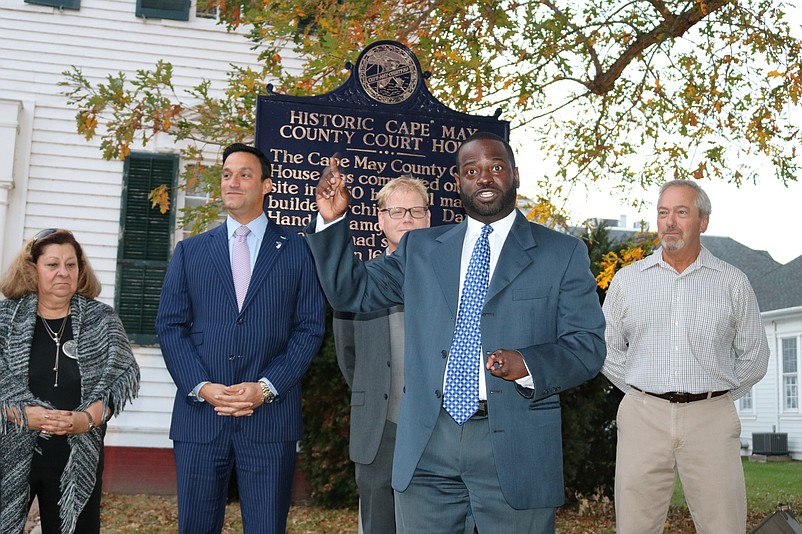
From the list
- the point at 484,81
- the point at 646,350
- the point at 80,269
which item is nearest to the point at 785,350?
the point at 484,81

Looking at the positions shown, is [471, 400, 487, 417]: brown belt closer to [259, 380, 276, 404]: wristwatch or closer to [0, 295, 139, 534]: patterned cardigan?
[259, 380, 276, 404]: wristwatch

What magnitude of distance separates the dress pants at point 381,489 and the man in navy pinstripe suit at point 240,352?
40 cm

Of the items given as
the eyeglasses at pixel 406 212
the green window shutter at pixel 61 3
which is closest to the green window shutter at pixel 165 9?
the green window shutter at pixel 61 3

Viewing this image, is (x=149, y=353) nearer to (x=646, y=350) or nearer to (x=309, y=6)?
(x=309, y=6)

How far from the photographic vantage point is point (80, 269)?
16.4 feet

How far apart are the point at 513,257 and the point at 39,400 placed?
2.71 metres

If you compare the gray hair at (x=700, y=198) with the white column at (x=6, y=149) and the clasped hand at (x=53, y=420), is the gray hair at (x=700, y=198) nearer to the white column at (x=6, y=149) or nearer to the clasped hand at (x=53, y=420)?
the clasped hand at (x=53, y=420)

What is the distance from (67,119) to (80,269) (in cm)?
700

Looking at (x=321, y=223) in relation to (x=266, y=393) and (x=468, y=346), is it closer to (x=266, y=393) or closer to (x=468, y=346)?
(x=468, y=346)

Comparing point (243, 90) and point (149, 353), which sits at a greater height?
point (243, 90)

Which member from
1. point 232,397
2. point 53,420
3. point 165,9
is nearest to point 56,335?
point 53,420

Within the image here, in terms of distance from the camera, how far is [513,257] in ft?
11.1

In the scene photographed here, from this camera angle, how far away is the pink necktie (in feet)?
14.8

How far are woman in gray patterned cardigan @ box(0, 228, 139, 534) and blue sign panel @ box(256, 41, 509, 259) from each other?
147cm
